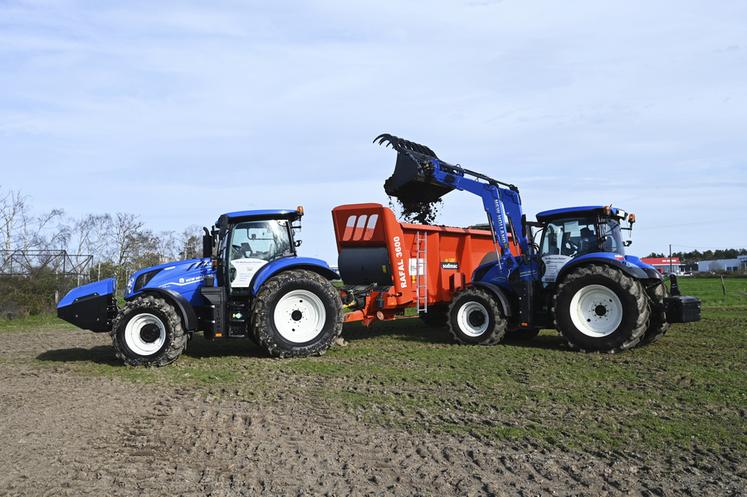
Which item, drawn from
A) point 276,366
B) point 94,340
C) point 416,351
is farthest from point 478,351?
point 94,340

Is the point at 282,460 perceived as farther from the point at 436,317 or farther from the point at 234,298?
the point at 436,317

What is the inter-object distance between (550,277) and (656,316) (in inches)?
68.6

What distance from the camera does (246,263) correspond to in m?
10.2

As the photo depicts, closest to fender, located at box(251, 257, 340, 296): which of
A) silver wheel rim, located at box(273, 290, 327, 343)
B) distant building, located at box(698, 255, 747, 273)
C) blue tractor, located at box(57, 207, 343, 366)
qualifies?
blue tractor, located at box(57, 207, 343, 366)

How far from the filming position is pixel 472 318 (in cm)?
1149

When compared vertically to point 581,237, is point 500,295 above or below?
below

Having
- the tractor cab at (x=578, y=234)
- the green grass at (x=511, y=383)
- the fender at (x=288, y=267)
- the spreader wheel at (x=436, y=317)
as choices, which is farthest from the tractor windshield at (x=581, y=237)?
the fender at (x=288, y=267)

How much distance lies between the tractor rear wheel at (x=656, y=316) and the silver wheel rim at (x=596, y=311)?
798 mm

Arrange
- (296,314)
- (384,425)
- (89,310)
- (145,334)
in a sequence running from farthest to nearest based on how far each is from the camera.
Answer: (296,314) < (89,310) < (145,334) < (384,425)

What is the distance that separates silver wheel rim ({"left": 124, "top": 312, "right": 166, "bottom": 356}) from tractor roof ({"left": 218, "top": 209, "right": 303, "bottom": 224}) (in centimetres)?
177

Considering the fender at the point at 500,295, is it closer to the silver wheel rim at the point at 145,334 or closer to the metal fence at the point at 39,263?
the silver wheel rim at the point at 145,334

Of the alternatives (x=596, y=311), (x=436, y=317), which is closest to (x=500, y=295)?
(x=596, y=311)

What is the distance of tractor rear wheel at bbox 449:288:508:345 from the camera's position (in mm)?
11133

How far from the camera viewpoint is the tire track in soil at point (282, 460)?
178 inches
